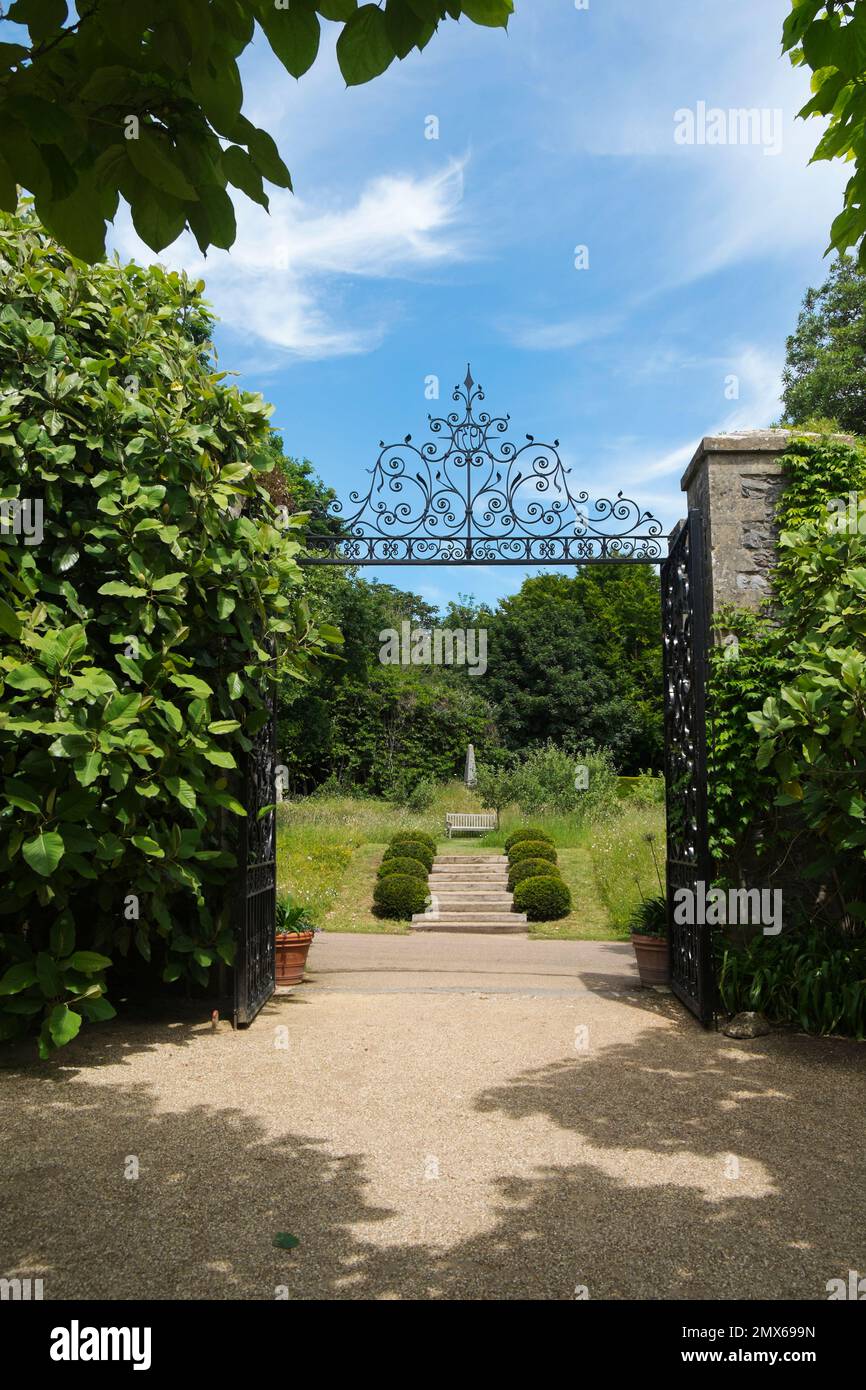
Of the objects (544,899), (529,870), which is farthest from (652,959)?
(529,870)

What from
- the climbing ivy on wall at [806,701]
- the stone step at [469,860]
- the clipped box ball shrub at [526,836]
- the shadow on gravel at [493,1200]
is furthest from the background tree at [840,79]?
the stone step at [469,860]

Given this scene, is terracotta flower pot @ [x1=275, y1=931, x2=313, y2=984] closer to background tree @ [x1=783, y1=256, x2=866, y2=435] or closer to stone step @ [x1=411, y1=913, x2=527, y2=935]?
stone step @ [x1=411, y1=913, x2=527, y2=935]

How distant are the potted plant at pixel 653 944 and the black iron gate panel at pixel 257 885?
2706 millimetres

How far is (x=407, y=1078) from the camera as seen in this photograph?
4781mm

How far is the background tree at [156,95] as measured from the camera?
164cm

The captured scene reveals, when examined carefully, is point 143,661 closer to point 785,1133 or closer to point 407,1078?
point 407,1078

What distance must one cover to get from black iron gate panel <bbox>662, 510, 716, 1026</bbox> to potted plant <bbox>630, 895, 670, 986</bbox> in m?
0.26

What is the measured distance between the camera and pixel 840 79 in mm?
2609

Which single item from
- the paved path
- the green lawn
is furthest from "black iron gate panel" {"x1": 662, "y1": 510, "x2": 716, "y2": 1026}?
the green lawn

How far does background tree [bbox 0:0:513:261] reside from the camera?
5.39ft

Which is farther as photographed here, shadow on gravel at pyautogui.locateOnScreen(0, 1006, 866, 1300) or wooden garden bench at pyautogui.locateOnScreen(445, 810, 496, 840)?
wooden garden bench at pyautogui.locateOnScreen(445, 810, 496, 840)

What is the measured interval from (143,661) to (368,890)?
8885 mm

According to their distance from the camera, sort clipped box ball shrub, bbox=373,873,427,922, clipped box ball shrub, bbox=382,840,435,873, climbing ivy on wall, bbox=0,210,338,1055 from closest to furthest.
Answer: climbing ivy on wall, bbox=0,210,338,1055 → clipped box ball shrub, bbox=373,873,427,922 → clipped box ball shrub, bbox=382,840,435,873
